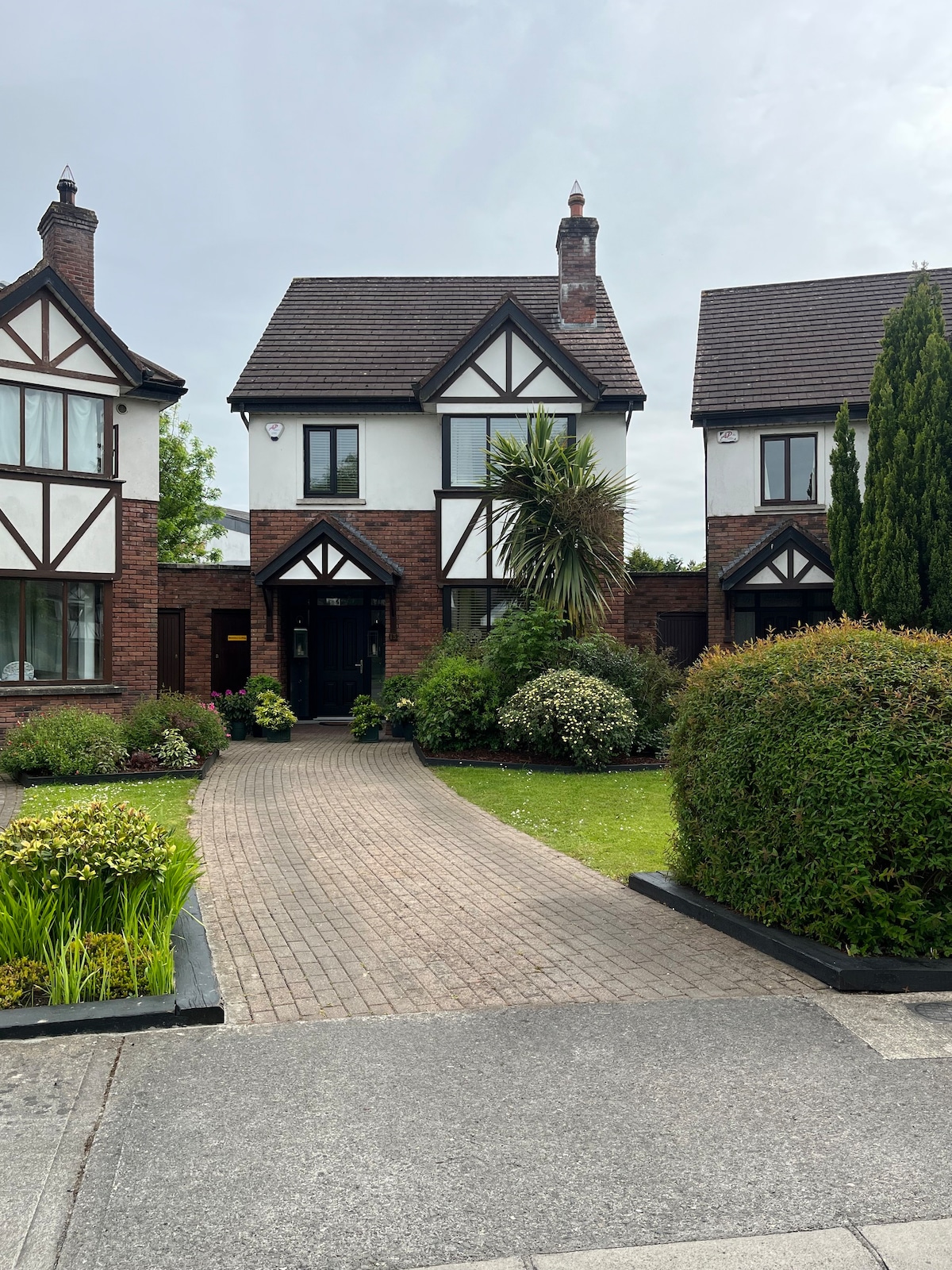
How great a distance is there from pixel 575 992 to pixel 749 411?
53.1 feet

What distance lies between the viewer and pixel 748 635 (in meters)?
19.5

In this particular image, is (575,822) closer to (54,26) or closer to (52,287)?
(54,26)

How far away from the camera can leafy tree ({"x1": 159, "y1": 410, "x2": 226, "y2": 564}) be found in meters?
36.2

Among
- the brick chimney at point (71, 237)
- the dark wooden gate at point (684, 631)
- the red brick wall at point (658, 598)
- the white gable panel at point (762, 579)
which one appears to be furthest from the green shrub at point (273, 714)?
the white gable panel at point (762, 579)

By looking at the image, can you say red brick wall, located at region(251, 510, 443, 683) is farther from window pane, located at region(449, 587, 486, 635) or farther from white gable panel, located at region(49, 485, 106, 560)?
white gable panel, located at region(49, 485, 106, 560)

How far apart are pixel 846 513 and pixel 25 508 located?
1352 cm

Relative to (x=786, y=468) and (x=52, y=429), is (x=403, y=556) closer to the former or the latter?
(x=52, y=429)

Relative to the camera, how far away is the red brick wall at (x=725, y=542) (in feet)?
62.3

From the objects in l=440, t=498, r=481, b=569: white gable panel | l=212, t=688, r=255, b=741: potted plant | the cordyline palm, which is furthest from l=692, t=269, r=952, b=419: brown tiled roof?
l=212, t=688, r=255, b=741: potted plant

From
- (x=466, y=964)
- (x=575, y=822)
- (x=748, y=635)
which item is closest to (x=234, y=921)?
(x=466, y=964)

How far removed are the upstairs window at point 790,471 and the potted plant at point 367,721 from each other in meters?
8.77

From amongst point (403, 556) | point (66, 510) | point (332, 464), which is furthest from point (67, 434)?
point (403, 556)

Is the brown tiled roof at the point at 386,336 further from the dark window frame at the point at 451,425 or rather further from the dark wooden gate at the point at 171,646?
the dark wooden gate at the point at 171,646

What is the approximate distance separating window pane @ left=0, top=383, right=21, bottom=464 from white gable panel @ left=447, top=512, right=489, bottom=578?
7696 millimetres
